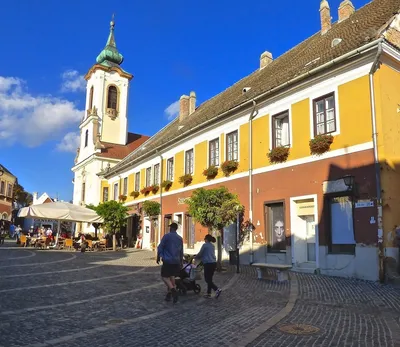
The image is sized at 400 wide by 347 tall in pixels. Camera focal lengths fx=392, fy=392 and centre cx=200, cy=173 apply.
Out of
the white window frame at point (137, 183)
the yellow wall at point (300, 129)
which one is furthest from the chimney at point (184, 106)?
the yellow wall at point (300, 129)

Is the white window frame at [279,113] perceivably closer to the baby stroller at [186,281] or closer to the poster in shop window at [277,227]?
the poster in shop window at [277,227]

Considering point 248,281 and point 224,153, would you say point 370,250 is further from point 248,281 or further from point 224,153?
point 224,153

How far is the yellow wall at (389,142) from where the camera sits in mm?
11836

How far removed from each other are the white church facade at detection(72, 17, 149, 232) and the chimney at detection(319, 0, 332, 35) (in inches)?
1121

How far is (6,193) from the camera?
53844 mm

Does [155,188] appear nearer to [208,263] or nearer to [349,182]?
[349,182]

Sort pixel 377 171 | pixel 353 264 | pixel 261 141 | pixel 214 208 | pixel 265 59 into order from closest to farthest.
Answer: pixel 377 171
pixel 353 264
pixel 214 208
pixel 261 141
pixel 265 59

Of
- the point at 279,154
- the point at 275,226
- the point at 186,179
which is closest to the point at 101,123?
the point at 186,179

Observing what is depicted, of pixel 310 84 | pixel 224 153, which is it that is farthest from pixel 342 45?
pixel 224 153

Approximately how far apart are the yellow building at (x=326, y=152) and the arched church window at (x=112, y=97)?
96.1 feet

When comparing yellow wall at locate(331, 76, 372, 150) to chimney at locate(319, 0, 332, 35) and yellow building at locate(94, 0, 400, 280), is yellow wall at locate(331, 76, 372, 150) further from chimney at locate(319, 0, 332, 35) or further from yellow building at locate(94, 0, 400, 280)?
chimney at locate(319, 0, 332, 35)

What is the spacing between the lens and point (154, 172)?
27531 mm

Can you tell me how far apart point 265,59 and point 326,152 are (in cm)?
1219

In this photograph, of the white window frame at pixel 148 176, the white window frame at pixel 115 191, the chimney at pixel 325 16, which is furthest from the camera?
the white window frame at pixel 115 191
